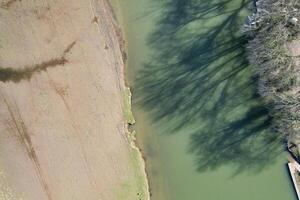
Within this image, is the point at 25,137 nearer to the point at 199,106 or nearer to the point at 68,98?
the point at 68,98

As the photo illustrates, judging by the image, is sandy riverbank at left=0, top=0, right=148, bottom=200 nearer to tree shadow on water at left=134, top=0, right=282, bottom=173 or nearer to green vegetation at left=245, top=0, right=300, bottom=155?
tree shadow on water at left=134, top=0, right=282, bottom=173

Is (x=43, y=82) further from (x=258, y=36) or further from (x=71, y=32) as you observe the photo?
(x=258, y=36)

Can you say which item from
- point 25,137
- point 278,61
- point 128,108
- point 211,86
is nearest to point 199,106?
point 211,86

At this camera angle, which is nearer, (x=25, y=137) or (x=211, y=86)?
(x=211, y=86)

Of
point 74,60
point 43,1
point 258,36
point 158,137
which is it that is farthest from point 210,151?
point 43,1

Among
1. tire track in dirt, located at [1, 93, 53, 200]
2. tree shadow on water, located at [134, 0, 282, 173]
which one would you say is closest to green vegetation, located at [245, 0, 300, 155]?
tree shadow on water, located at [134, 0, 282, 173]

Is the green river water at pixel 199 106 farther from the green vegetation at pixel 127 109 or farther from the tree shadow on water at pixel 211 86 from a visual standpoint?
the green vegetation at pixel 127 109
